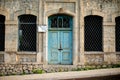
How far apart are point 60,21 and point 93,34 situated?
216 centimetres

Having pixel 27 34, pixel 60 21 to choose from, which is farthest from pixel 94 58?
pixel 27 34

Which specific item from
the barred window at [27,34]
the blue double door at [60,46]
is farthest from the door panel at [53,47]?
the barred window at [27,34]

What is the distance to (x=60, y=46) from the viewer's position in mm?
13914

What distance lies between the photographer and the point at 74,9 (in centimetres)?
1376

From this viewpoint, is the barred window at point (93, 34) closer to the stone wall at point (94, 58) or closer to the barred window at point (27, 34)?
the stone wall at point (94, 58)

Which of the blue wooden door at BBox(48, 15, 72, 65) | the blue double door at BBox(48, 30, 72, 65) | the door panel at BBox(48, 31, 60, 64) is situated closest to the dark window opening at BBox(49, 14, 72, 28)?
the blue wooden door at BBox(48, 15, 72, 65)

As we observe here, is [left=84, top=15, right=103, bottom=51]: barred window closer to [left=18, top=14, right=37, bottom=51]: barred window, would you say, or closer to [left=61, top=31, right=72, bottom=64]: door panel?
[left=61, top=31, right=72, bottom=64]: door panel

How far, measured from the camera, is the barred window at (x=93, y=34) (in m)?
13.9

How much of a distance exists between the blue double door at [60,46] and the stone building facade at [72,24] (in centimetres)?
22

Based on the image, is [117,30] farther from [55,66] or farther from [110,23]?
[55,66]

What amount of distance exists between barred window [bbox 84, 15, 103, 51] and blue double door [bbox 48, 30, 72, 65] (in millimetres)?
A: 1035

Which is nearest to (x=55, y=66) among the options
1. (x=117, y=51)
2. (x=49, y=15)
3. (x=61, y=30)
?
(x=61, y=30)

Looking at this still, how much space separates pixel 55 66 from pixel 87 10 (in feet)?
12.6

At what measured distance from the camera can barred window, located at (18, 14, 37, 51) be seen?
13820mm
